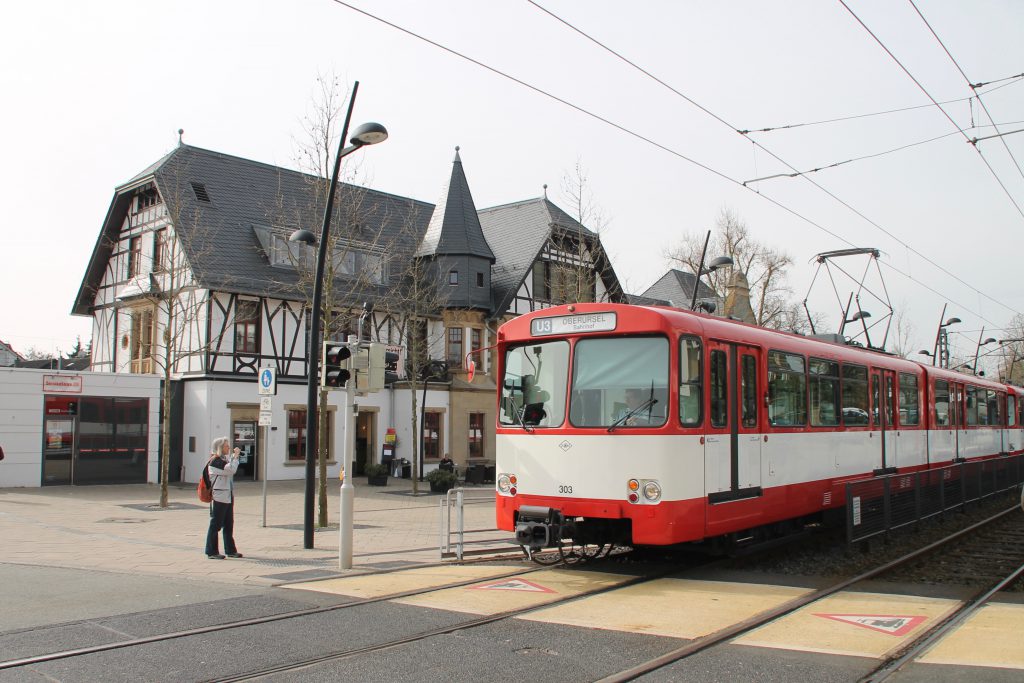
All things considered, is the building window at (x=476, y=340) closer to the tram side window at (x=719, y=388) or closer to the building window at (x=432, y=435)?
the building window at (x=432, y=435)

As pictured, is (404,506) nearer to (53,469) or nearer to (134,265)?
(53,469)

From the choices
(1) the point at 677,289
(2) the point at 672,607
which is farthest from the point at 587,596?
Answer: (1) the point at 677,289

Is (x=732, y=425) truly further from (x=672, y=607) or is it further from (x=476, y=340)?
(x=476, y=340)

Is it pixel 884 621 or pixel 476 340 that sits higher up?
pixel 476 340

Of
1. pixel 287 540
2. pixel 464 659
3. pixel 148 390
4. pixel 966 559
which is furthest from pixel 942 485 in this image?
pixel 148 390

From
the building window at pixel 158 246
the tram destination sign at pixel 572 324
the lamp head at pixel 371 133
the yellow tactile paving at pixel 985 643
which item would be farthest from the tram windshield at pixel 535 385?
the building window at pixel 158 246

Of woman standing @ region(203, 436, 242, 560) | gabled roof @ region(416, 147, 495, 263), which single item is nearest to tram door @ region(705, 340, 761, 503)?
woman standing @ region(203, 436, 242, 560)

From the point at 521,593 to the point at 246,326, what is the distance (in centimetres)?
2184

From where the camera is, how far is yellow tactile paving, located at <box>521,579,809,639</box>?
7902mm

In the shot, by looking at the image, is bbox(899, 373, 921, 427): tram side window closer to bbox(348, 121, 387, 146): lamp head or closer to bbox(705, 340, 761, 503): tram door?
bbox(705, 340, 761, 503): tram door

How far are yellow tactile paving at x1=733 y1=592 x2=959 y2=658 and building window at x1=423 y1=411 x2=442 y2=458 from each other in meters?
24.6

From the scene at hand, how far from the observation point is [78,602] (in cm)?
897

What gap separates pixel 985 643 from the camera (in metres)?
7.20

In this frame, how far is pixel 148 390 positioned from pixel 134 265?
21.1 ft
